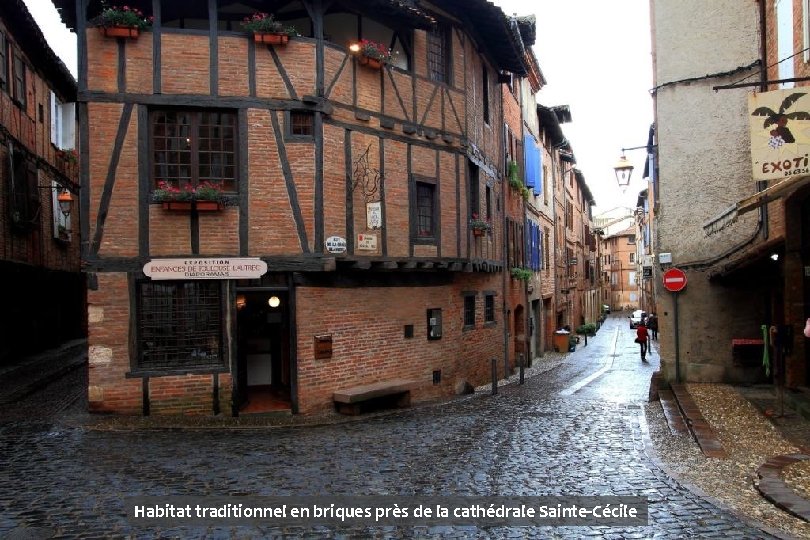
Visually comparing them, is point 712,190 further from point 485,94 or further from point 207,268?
point 207,268

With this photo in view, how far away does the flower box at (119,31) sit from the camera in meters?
11.4

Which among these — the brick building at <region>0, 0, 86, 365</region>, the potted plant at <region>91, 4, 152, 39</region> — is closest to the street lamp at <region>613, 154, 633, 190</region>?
the potted plant at <region>91, 4, 152, 39</region>

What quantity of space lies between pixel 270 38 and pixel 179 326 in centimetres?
517

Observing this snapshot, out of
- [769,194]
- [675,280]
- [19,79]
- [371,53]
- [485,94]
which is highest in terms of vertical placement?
[19,79]

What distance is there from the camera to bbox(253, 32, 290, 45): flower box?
11898mm

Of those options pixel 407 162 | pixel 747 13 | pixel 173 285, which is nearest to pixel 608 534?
pixel 173 285

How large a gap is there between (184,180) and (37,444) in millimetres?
4798

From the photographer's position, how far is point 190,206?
38.0 feet

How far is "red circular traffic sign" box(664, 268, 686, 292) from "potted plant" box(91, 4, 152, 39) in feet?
37.6

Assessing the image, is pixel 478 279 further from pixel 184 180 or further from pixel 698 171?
pixel 184 180

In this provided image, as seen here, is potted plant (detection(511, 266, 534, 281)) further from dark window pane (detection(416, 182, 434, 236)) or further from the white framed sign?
the white framed sign

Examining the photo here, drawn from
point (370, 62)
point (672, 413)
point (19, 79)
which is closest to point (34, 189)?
point (19, 79)

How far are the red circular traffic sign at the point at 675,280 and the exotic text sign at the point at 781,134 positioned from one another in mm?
6209

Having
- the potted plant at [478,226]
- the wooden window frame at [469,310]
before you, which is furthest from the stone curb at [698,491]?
the potted plant at [478,226]
